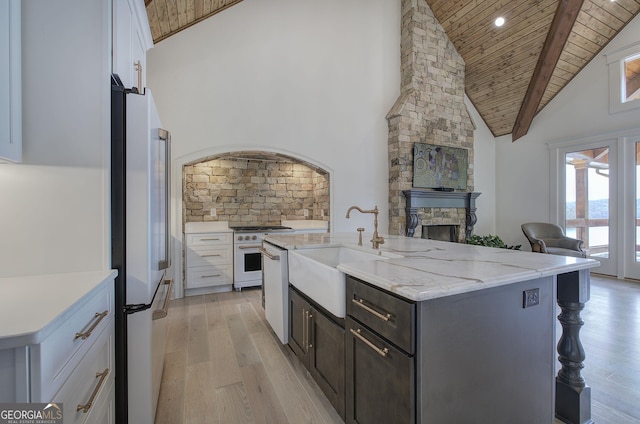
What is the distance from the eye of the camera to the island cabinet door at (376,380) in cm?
105

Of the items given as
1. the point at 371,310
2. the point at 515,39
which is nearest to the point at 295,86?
the point at 515,39

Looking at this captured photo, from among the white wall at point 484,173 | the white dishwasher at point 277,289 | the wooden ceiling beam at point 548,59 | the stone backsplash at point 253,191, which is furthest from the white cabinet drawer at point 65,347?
the white wall at point 484,173

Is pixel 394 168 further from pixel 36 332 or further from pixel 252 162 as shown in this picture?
pixel 36 332

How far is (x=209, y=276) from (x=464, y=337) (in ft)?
11.9

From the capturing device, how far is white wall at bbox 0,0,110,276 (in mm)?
1208

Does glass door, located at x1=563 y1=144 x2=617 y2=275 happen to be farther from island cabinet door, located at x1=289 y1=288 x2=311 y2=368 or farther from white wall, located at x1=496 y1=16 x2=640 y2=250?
island cabinet door, located at x1=289 y1=288 x2=311 y2=368

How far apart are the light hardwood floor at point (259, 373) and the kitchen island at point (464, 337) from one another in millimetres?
431

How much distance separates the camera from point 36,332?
72 centimetres

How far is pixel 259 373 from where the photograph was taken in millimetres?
2072

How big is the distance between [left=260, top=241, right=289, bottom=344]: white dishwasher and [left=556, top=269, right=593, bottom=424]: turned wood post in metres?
1.74

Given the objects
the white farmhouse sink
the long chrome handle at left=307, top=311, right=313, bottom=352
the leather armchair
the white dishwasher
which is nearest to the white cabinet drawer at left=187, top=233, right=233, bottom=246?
the white dishwasher

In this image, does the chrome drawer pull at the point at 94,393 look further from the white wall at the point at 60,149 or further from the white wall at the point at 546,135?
the white wall at the point at 546,135

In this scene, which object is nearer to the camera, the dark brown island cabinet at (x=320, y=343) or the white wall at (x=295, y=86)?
the dark brown island cabinet at (x=320, y=343)

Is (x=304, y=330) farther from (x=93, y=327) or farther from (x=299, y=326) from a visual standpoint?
(x=93, y=327)
